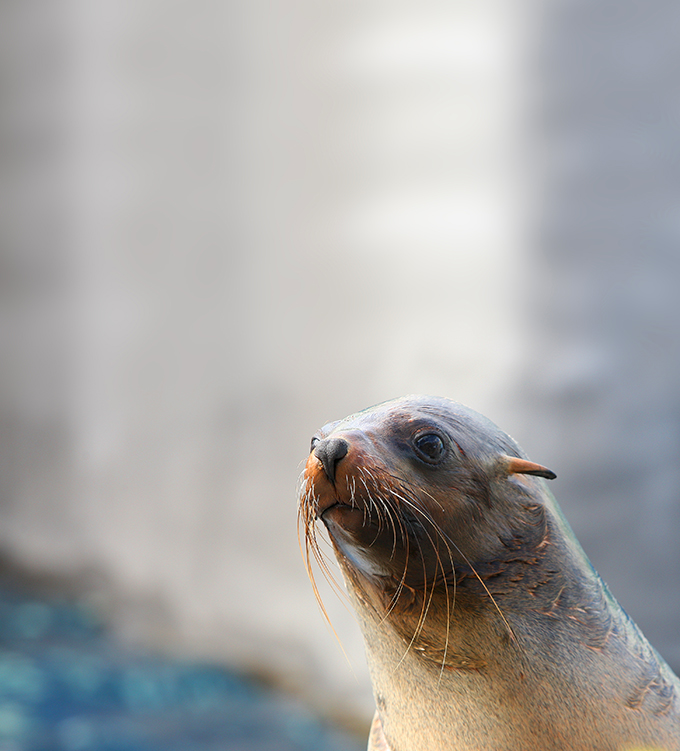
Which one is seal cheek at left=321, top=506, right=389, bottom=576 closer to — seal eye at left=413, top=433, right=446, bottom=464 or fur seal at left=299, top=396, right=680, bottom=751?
fur seal at left=299, top=396, right=680, bottom=751

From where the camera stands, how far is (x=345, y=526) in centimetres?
86

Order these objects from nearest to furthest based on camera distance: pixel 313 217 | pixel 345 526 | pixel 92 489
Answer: pixel 345 526 < pixel 313 217 < pixel 92 489

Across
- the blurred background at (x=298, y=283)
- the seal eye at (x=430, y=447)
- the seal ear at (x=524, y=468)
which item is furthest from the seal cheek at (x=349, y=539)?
the blurred background at (x=298, y=283)

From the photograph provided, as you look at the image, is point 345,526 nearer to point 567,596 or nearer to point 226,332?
point 567,596

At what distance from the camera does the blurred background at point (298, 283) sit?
8.88 ft

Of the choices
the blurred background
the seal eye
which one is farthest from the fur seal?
the blurred background

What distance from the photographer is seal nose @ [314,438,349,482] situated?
84cm

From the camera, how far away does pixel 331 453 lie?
0.84 m

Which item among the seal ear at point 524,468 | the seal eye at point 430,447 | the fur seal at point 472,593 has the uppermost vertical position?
the seal eye at point 430,447

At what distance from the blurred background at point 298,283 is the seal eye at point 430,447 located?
6.10 feet

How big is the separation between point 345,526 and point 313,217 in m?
2.50

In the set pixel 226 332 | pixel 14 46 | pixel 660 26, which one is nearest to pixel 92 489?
pixel 226 332

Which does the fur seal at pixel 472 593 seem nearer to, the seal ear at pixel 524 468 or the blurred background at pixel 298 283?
the seal ear at pixel 524 468

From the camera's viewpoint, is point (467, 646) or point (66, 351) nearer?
point (467, 646)
